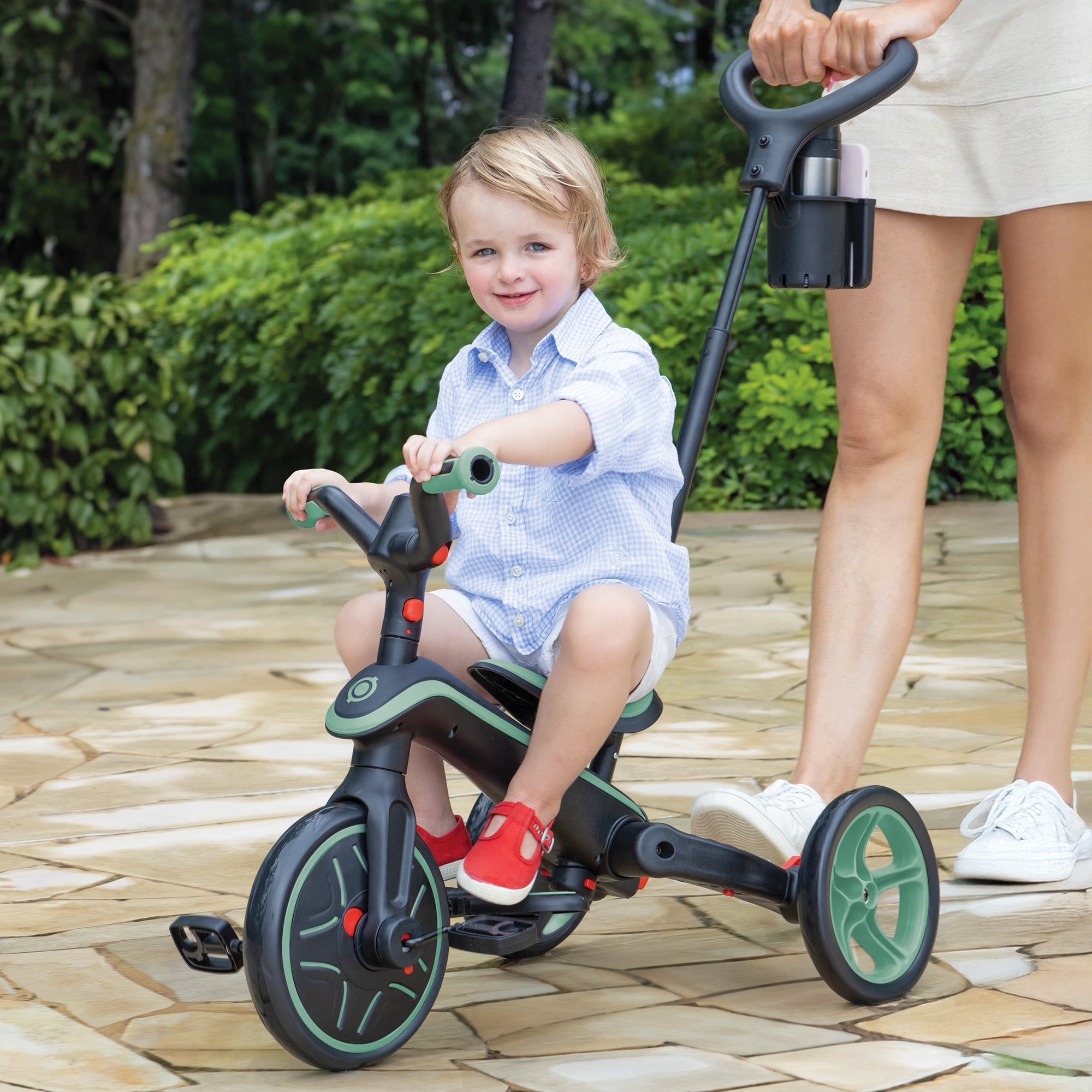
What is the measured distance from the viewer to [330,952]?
5.85ft

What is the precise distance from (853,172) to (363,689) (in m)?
1.04

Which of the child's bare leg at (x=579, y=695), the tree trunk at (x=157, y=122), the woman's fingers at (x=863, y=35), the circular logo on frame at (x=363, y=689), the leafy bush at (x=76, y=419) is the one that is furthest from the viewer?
the tree trunk at (x=157, y=122)

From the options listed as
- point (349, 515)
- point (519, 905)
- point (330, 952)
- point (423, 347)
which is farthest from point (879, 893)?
point (423, 347)

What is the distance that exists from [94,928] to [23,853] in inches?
18.2

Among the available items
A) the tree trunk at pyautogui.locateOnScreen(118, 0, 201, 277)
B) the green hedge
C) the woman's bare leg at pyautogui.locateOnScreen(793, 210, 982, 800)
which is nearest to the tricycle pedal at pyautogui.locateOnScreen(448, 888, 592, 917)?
the woman's bare leg at pyautogui.locateOnScreen(793, 210, 982, 800)

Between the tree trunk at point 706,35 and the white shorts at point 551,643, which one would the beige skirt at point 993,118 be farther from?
the tree trunk at point 706,35

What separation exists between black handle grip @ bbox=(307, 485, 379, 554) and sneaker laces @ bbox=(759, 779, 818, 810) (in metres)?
0.78

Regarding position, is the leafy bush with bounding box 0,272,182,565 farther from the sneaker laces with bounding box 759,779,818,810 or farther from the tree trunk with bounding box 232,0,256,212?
the tree trunk with bounding box 232,0,256,212

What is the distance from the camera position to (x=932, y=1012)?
2.04 m

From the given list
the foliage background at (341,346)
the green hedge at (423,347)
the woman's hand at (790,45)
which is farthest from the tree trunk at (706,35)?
the woman's hand at (790,45)

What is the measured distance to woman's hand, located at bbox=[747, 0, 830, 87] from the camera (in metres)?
2.35

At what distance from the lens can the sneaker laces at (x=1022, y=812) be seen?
2.56 meters

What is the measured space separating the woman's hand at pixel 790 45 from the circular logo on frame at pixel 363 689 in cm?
109

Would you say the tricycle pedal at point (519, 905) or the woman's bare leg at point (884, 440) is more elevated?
the woman's bare leg at point (884, 440)
